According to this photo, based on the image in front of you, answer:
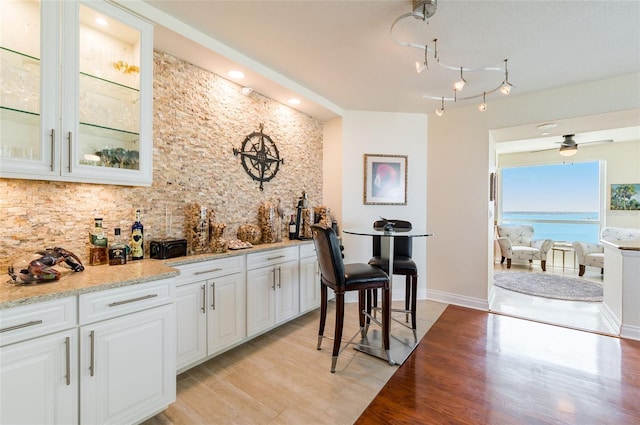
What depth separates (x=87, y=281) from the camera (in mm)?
1423

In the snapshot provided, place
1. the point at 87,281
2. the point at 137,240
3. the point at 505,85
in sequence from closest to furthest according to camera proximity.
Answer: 1. the point at 87,281
2. the point at 137,240
3. the point at 505,85

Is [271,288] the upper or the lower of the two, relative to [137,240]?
lower

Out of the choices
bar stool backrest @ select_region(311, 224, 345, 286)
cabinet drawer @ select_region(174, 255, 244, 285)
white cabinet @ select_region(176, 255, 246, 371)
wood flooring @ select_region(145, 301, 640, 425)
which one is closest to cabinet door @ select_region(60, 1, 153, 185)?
cabinet drawer @ select_region(174, 255, 244, 285)

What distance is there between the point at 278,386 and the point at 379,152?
3.15m

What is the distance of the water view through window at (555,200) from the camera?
5.86m

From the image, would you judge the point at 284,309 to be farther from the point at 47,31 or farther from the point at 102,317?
the point at 47,31

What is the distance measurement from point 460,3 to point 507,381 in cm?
274

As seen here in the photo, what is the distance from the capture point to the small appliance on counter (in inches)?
80.1

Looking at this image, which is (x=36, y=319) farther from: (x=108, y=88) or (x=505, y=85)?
(x=505, y=85)

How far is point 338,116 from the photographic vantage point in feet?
12.8

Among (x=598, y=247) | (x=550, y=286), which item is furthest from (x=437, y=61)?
(x=598, y=247)

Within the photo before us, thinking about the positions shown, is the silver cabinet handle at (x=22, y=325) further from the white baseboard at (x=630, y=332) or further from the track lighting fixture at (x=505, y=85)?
the white baseboard at (x=630, y=332)

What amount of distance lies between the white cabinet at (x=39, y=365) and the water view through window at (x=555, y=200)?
26.7ft

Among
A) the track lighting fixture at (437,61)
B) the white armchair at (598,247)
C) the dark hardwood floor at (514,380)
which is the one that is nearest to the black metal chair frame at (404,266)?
the dark hardwood floor at (514,380)
